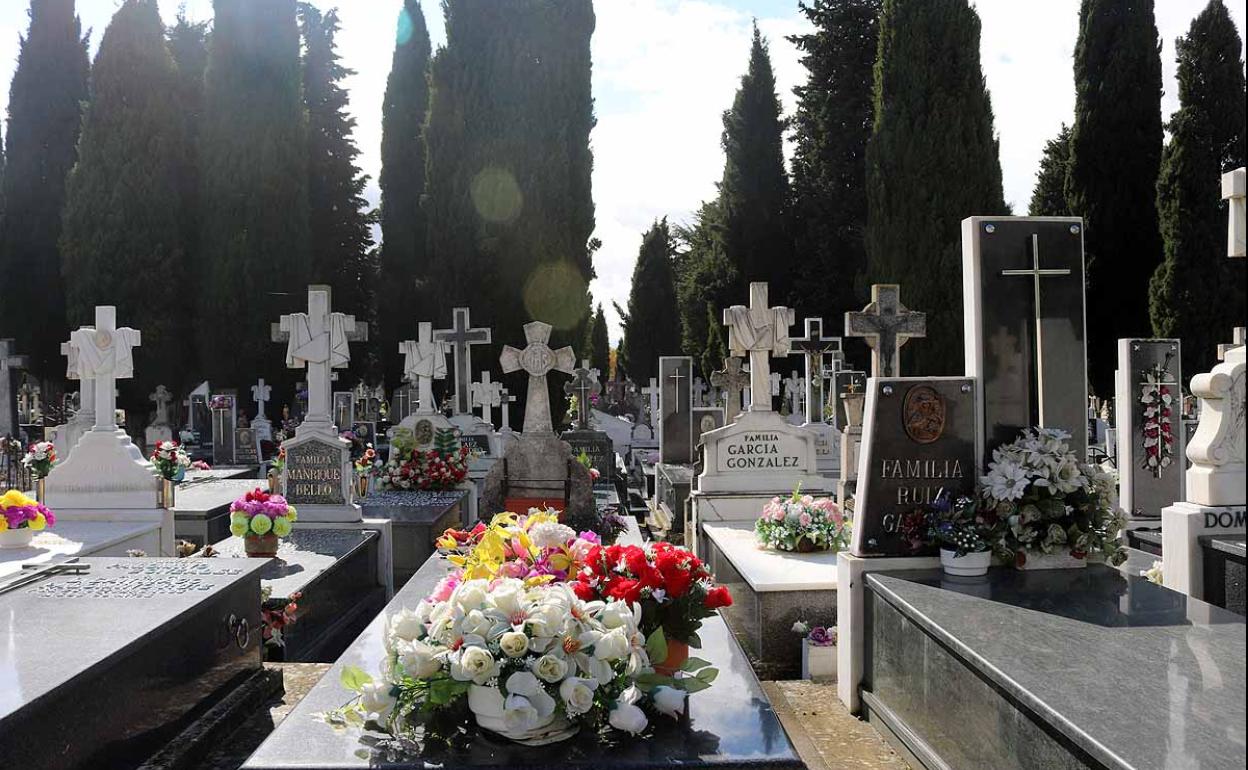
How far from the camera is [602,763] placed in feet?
7.91

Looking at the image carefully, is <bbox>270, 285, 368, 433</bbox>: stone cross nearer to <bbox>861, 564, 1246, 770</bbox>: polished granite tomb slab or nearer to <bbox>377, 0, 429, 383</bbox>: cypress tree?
<bbox>861, 564, 1246, 770</bbox>: polished granite tomb slab

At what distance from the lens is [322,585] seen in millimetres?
6512

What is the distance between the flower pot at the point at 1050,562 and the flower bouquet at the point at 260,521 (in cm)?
479

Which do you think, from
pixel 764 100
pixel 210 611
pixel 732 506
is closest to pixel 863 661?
pixel 210 611

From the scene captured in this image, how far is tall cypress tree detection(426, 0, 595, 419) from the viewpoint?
21.4 metres

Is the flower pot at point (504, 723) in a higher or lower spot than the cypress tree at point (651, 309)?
lower

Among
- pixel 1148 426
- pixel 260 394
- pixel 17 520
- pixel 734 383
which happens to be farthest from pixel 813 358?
pixel 260 394

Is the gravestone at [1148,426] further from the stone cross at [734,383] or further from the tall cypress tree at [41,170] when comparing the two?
the tall cypress tree at [41,170]

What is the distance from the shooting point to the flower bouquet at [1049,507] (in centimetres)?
468

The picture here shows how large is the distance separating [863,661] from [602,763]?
266 cm

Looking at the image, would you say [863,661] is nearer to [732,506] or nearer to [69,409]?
[732,506]

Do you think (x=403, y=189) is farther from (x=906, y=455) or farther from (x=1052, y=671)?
(x=1052, y=671)

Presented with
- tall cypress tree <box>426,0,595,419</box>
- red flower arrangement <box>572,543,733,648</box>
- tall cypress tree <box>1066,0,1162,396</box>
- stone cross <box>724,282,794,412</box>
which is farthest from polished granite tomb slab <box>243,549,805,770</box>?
tall cypress tree <box>1066,0,1162,396</box>

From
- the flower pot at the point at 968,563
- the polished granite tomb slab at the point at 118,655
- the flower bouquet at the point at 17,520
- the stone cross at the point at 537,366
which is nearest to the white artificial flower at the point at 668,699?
the polished granite tomb slab at the point at 118,655
